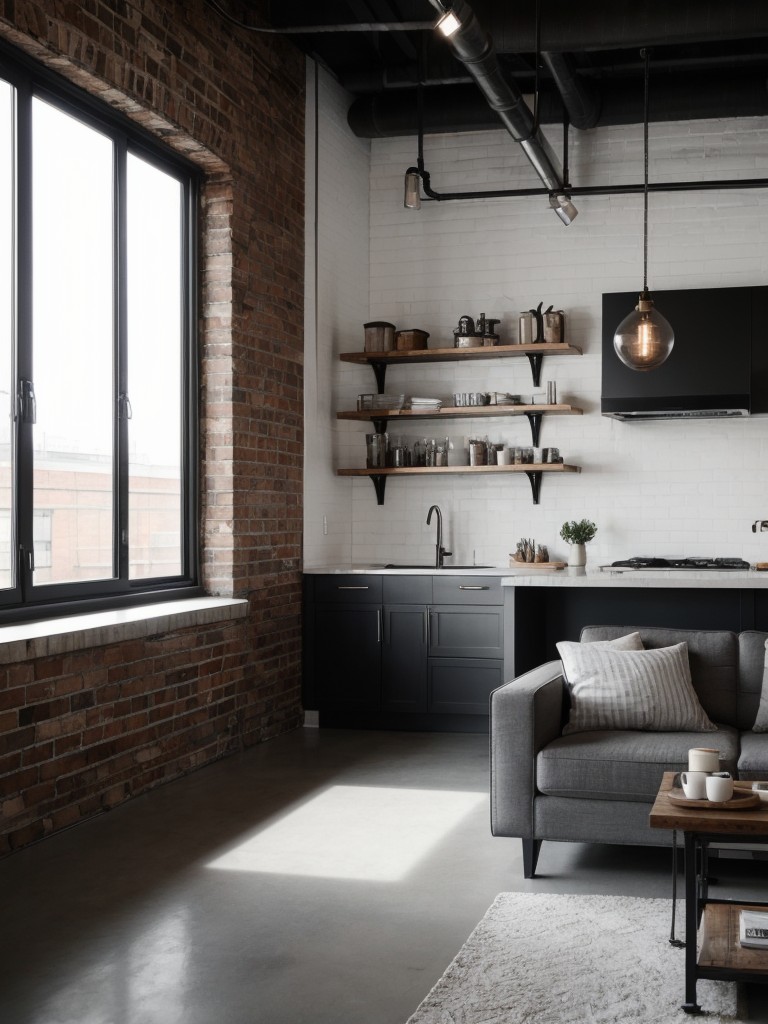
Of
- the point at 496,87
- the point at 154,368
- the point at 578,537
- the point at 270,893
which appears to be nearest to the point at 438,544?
the point at 578,537

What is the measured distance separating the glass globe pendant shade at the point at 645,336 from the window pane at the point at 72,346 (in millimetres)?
2367

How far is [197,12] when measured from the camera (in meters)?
5.67

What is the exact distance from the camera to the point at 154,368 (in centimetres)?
581

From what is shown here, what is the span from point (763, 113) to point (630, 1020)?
239 inches

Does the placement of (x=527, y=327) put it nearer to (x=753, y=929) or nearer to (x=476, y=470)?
(x=476, y=470)

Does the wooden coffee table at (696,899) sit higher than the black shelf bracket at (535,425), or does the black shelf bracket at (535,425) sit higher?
the black shelf bracket at (535,425)

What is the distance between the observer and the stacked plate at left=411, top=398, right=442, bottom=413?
7641 mm

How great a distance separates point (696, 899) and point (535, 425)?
500 centimetres

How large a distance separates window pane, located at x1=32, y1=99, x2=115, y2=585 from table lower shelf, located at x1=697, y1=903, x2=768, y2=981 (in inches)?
115

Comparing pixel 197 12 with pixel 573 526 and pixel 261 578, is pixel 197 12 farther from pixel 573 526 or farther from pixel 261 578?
pixel 573 526

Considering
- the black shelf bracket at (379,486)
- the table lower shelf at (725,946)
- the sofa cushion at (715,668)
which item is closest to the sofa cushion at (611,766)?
the sofa cushion at (715,668)

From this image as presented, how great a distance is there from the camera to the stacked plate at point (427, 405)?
25.1ft

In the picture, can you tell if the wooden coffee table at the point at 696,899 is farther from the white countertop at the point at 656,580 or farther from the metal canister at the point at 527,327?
the metal canister at the point at 527,327

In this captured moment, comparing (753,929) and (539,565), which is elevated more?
(539,565)
